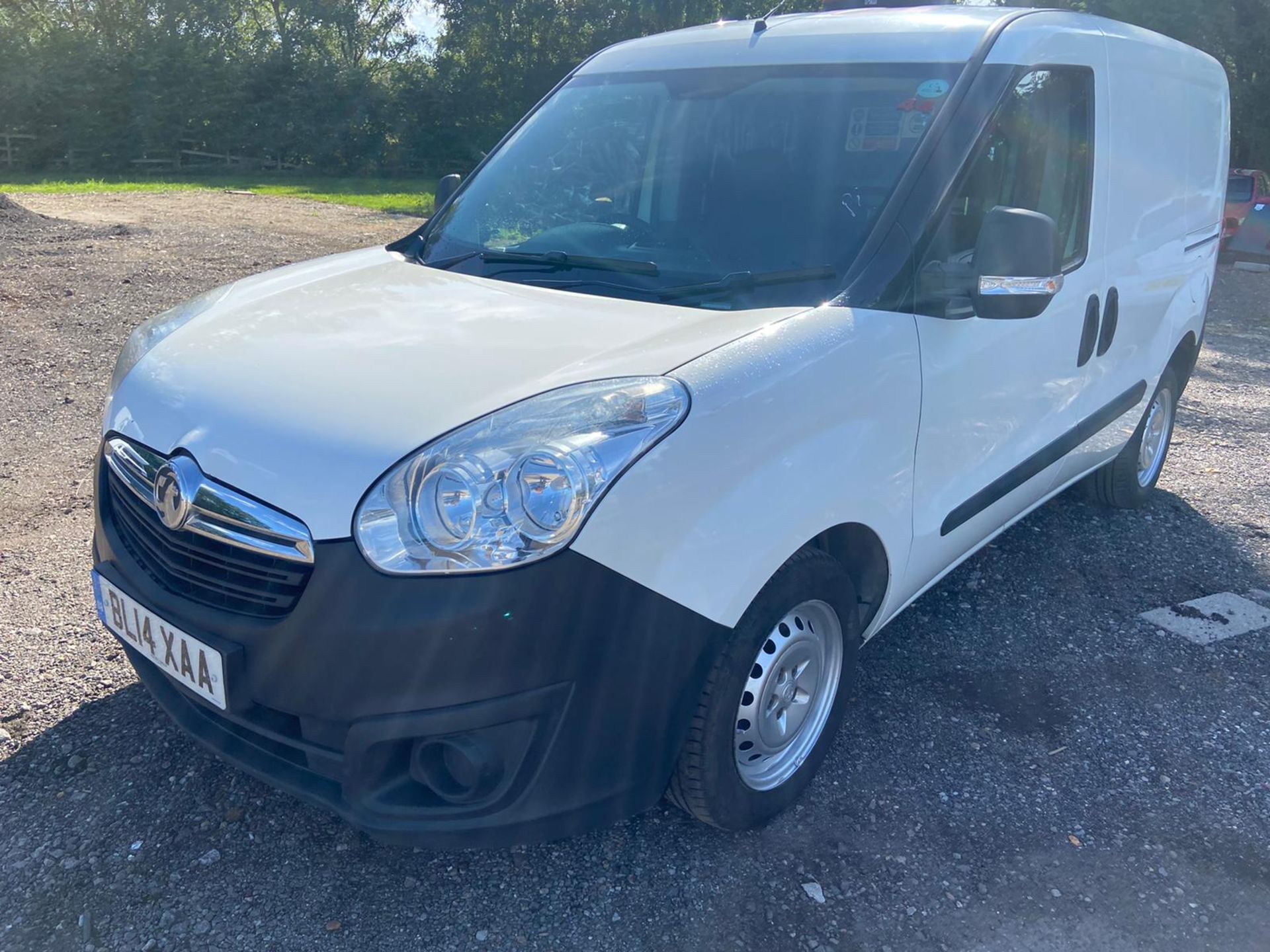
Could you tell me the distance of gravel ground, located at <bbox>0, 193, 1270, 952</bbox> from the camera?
2.26 meters

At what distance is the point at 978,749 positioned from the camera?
9.59 ft

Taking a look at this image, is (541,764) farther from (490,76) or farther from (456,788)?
(490,76)

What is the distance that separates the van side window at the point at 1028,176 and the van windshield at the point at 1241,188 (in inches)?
496

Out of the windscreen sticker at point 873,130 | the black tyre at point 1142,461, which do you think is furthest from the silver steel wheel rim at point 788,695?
the black tyre at point 1142,461

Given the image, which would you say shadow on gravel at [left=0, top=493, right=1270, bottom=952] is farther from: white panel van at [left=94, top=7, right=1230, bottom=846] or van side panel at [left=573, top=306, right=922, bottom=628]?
van side panel at [left=573, top=306, right=922, bottom=628]

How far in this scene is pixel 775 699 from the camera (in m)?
2.46

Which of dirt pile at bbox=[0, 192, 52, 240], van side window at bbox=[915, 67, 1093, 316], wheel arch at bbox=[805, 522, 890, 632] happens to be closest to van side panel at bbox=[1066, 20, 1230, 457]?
van side window at bbox=[915, 67, 1093, 316]

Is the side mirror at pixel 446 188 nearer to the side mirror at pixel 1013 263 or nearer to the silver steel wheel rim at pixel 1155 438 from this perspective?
the side mirror at pixel 1013 263

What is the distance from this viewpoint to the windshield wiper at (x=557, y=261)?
2.77m

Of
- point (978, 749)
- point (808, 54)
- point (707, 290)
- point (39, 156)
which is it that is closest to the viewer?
point (707, 290)

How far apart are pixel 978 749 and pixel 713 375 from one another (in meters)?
1.52

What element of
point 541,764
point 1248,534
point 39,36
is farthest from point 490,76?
point 541,764

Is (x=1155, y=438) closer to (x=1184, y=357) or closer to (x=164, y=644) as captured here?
(x=1184, y=357)

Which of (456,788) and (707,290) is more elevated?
(707,290)
